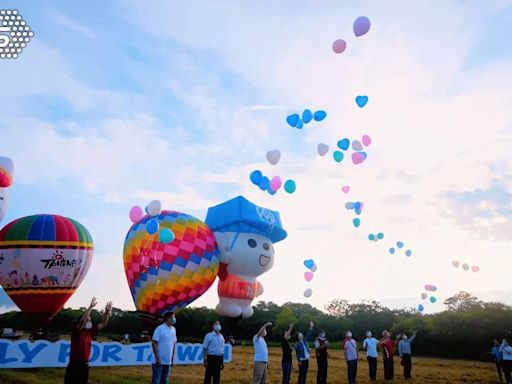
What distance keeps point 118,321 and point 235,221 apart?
27.0m

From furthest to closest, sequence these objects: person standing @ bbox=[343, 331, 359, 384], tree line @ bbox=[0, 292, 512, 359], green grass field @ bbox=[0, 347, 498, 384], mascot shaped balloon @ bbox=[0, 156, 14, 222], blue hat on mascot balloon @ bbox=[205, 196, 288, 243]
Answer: tree line @ bbox=[0, 292, 512, 359] < blue hat on mascot balloon @ bbox=[205, 196, 288, 243] < mascot shaped balloon @ bbox=[0, 156, 14, 222] < person standing @ bbox=[343, 331, 359, 384] < green grass field @ bbox=[0, 347, 498, 384]

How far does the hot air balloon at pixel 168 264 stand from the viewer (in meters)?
15.1

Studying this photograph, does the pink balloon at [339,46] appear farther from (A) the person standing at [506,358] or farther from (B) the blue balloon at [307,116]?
(A) the person standing at [506,358]

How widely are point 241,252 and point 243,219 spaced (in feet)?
3.46

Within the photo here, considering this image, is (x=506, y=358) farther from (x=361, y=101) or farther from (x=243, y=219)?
(x=243, y=219)

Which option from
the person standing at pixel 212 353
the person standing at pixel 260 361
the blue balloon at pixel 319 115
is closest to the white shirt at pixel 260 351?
the person standing at pixel 260 361

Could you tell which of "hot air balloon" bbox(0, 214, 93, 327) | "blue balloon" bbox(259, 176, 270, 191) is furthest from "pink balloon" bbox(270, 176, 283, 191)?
"hot air balloon" bbox(0, 214, 93, 327)

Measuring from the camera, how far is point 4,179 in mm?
15875

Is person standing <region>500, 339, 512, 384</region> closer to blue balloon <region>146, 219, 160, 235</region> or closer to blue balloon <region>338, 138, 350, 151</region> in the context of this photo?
blue balloon <region>338, 138, 350, 151</region>

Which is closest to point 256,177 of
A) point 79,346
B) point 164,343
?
point 164,343

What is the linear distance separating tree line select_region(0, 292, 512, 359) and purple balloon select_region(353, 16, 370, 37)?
10.0 metres

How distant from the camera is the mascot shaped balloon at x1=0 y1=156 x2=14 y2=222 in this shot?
1578 centimetres

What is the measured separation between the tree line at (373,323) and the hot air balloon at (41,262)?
3710 mm

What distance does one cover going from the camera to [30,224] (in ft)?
51.5
